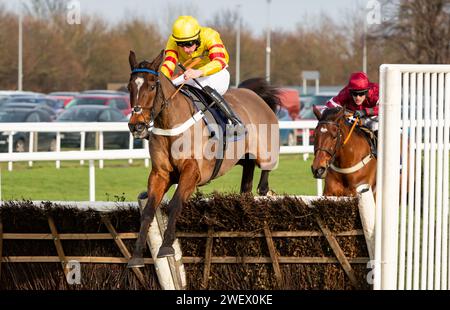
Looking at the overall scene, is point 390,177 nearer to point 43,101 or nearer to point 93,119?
point 93,119

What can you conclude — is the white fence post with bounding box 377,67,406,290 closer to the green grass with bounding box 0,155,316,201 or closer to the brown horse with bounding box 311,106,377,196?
the brown horse with bounding box 311,106,377,196

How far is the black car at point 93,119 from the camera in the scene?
19.9 m

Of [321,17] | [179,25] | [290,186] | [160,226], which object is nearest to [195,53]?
[179,25]

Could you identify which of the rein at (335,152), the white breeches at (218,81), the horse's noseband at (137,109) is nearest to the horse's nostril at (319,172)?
the rein at (335,152)

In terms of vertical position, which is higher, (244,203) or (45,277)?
(244,203)

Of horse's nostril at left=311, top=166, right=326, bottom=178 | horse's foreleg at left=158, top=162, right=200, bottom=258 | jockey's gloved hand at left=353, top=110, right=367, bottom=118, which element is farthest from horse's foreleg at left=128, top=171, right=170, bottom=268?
jockey's gloved hand at left=353, top=110, right=367, bottom=118

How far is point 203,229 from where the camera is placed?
5480 millimetres

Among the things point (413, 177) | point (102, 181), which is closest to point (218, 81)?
point (413, 177)

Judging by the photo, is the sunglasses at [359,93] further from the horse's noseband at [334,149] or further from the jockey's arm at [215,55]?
the jockey's arm at [215,55]

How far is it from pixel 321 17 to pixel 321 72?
2680 millimetres

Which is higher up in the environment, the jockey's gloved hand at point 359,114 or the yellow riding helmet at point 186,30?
the yellow riding helmet at point 186,30

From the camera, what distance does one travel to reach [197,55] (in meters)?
6.82

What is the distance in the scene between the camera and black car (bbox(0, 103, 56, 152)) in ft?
59.2
